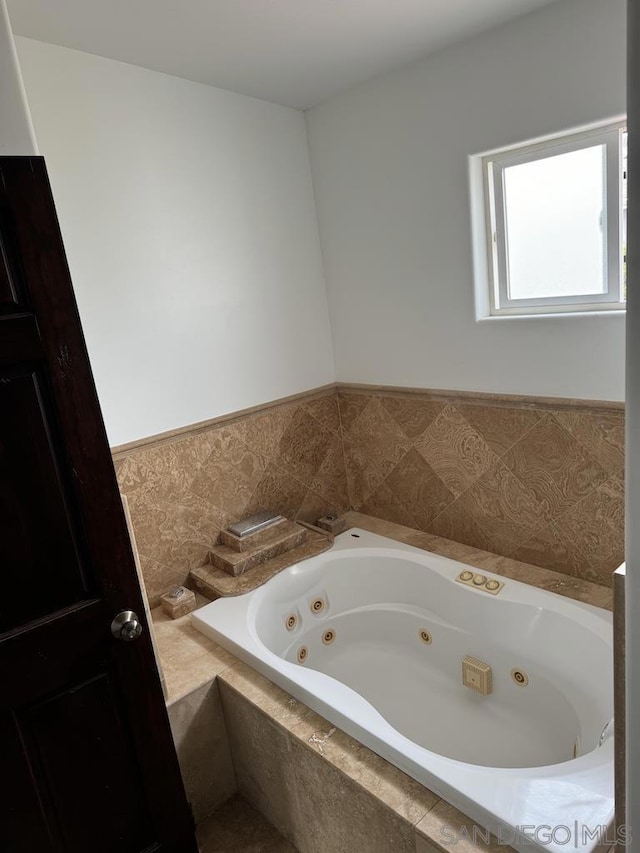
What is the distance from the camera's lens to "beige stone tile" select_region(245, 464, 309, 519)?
2.80 meters

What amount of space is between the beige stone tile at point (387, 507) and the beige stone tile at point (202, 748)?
1.29 meters

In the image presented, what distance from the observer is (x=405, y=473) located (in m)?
2.83

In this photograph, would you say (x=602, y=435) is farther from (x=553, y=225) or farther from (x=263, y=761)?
(x=263, y=761)

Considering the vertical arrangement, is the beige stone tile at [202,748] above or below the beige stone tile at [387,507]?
below

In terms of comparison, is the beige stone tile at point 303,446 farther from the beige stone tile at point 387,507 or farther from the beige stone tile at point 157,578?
the beige stone tile at point 157,578

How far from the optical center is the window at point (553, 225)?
205 centimetres

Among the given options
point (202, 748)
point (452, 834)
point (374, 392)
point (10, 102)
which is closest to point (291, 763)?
point (202, 748)

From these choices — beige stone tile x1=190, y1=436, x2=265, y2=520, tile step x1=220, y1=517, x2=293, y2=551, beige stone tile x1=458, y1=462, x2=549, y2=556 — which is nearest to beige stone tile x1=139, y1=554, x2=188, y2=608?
tile step x1=220, y1=517, x2=293, y2=551

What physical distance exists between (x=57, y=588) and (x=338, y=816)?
1.00 m

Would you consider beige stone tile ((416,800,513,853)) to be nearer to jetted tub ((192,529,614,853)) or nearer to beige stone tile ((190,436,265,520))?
jetted tub ((192,529,614,853))

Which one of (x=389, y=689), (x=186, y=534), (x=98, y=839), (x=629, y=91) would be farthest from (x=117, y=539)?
(x=389, y=689)

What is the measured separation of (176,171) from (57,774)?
7.01ft

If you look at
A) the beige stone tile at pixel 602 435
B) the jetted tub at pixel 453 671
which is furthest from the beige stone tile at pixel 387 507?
the beige stone tile at pixel 602 435

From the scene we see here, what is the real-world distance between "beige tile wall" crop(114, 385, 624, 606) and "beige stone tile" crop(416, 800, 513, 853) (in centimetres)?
119
